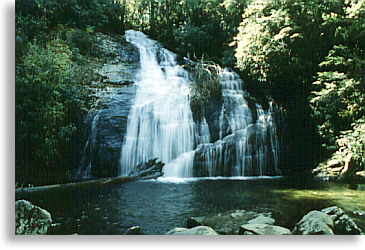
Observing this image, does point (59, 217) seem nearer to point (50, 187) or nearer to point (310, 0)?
point (50, 187)

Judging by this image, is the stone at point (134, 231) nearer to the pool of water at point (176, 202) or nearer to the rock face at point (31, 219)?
the pool of water at point (176, 202)

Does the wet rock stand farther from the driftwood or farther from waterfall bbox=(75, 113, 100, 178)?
waterfall bbox=(75, 113, 100, 178)

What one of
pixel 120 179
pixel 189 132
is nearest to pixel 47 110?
pixel 120 179

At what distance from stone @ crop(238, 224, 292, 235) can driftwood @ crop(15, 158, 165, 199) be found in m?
1.31

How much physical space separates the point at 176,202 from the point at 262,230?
1.02 meters

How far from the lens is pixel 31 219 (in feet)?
9.59

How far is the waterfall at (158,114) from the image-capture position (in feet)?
12.0

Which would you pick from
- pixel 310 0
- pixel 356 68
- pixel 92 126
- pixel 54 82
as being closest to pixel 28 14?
pixel 54 82

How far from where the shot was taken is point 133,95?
13.1 feet

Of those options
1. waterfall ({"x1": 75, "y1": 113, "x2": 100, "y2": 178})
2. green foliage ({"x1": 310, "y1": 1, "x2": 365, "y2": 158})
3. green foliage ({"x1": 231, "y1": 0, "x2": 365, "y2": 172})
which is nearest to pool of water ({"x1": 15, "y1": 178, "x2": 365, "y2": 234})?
waterfall ({"x1": 75, "y1": 113, "x2": 100, "y2": 178})

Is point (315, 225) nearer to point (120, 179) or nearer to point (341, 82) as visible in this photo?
point (341, 82)

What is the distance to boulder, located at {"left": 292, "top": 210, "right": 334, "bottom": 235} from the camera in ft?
9.13

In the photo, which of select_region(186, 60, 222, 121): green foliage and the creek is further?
select_region(186, 60, 222, 121): green foliage

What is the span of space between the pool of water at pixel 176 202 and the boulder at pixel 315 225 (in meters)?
0.07
